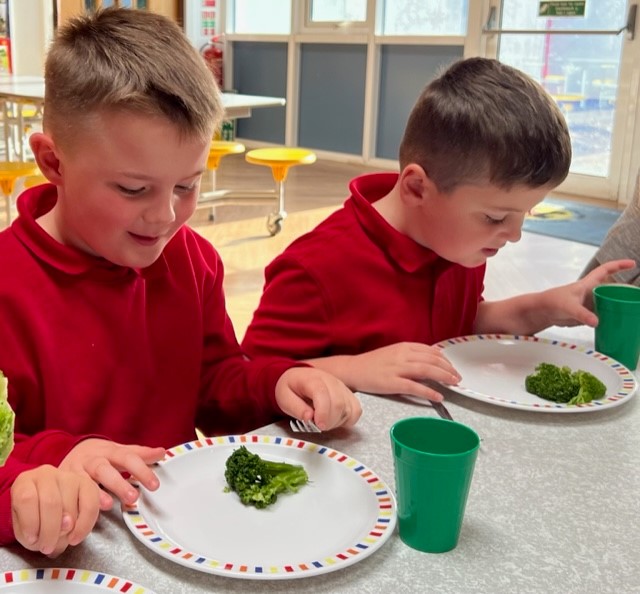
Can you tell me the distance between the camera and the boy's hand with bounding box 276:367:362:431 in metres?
0.87

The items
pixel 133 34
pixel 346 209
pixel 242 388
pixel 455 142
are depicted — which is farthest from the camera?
pixel 346 209

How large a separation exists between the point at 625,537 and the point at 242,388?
0.53 m

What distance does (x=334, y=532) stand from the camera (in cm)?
71

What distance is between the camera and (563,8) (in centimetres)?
543

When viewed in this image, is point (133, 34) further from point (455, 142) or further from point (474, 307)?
point (474, 307)

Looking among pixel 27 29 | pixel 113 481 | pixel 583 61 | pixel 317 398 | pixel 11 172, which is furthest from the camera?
pixel 27 29

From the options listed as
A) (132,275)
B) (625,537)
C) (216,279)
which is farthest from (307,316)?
(625,537)

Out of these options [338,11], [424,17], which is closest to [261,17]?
[338,11]

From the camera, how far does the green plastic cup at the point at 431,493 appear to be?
67 cm

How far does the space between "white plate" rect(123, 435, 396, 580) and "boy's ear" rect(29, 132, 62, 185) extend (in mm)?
366

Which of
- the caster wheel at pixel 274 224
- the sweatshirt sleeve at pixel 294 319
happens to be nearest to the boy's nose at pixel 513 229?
the sweatshirt sleeve at pixel 294 319

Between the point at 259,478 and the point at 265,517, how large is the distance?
0.05 meters

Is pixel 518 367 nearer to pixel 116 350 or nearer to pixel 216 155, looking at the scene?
pixel 116 350

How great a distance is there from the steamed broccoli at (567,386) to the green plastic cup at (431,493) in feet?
1.15
